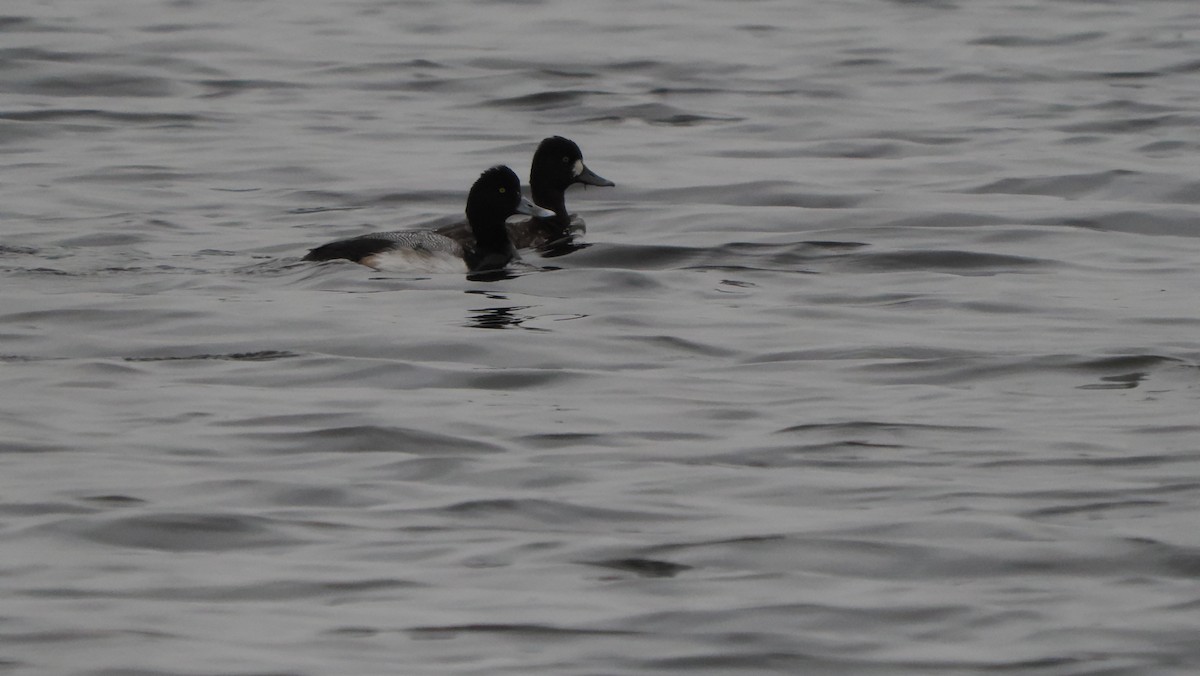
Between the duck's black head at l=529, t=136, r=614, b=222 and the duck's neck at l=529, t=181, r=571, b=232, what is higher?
the duck's black head at l=529, t=136, r=614, b=222

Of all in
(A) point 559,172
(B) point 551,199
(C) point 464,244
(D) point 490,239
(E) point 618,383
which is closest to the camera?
(E) point 618,383

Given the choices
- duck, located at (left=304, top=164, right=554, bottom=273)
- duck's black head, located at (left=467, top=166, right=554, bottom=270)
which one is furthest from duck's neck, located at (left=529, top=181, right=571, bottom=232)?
duck's black head, located at (left=467, top=166, right=554, bottom=270)

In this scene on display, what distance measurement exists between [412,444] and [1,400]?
68.7 inches

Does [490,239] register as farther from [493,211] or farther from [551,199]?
[551,199]

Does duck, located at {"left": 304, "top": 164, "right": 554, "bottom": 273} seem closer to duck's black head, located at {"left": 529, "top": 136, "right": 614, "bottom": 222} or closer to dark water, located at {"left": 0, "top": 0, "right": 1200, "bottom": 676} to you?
dark water, located at {"left": 0, "top": 0, "right": 1200, "bottom": 676}

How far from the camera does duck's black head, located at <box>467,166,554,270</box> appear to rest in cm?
1384

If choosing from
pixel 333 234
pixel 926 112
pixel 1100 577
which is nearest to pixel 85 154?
pixel 333 234

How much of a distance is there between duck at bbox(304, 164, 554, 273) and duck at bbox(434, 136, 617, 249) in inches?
A: 6.2

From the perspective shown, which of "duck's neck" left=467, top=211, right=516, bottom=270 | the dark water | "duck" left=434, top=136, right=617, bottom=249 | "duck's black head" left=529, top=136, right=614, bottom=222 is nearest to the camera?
the dark water

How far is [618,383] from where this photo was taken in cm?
964

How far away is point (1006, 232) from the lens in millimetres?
14219

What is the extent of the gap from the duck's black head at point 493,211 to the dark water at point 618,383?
512 millimetres

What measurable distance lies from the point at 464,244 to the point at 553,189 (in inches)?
74.8

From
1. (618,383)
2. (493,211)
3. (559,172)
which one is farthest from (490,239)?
(618,383)
